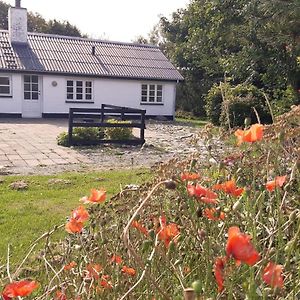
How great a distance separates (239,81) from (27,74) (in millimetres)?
9777

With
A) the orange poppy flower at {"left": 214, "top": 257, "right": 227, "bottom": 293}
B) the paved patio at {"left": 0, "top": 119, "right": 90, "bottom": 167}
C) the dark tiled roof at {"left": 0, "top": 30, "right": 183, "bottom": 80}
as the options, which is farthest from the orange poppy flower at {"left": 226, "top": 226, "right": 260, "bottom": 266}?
the dark tiled roof at {"left": 0, "top": 30, "right": 183, "bottom": 80}

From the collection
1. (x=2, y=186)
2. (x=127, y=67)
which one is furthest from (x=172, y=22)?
(x=2, y=186)

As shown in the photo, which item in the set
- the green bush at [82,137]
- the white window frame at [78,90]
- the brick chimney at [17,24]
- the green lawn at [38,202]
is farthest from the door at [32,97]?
the green lawn at [38,202]

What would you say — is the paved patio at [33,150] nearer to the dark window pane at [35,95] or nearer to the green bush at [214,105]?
the dark window pane at [35,95]

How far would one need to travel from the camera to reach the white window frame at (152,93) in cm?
2202

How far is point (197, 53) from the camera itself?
947 inches

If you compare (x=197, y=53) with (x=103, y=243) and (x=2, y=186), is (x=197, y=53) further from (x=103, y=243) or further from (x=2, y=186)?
(x=103, y=243)

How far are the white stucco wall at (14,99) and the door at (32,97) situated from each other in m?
0.25

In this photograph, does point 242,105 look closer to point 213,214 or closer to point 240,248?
point 213,214

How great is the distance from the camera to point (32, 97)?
20.0 metres

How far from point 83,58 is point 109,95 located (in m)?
2.40

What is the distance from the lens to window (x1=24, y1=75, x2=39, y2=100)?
781 inches

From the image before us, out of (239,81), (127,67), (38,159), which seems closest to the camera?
(38,159)

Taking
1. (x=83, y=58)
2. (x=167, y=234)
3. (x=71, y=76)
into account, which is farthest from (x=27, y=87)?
(x=167, y=234)
